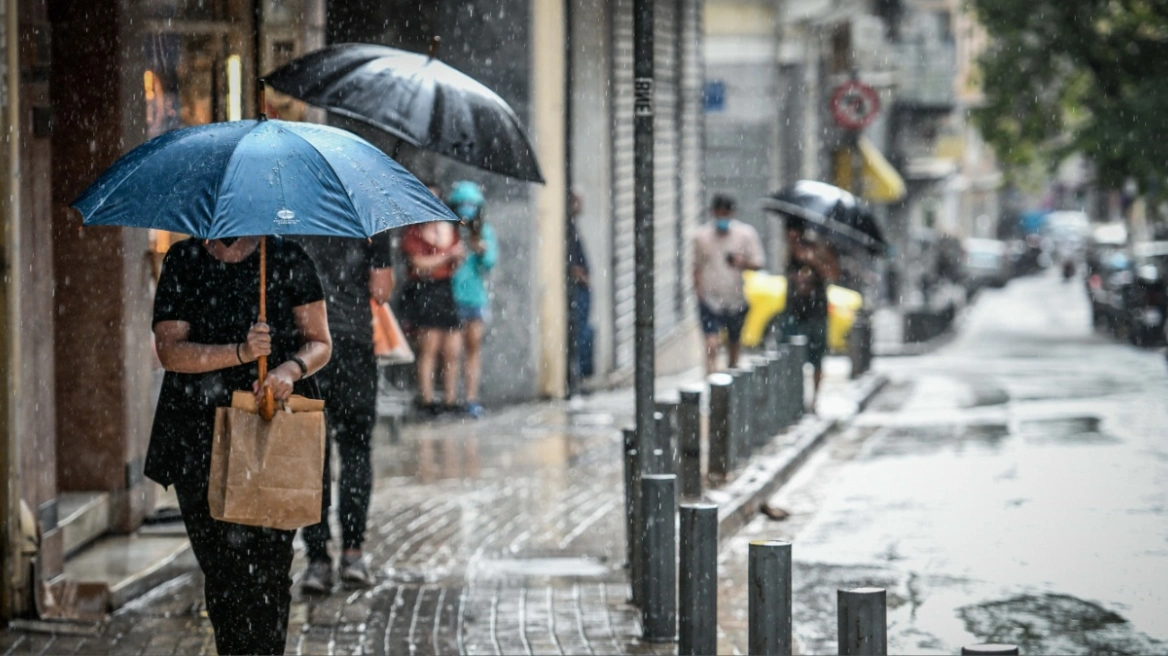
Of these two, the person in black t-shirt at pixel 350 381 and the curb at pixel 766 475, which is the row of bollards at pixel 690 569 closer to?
the curb at pixel 766 475

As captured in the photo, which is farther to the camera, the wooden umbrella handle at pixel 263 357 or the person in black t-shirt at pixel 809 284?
the person in black t-shirt at pixel 809 284

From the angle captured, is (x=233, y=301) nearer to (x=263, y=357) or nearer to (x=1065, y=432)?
(x=263, y=357)

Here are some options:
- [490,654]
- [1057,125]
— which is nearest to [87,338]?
[490,654]

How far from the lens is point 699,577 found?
6375 mm

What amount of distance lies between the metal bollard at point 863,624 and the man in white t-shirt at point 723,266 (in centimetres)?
1000

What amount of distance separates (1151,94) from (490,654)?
24.1 m

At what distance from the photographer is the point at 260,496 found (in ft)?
17.7

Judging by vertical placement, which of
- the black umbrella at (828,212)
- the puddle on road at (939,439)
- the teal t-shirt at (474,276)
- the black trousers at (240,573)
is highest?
the black umbrella at (828,212)

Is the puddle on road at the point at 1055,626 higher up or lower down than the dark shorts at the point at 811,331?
lower down

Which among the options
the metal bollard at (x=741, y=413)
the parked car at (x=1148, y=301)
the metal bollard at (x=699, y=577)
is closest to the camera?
the metal bollard at (x=699, y=577)

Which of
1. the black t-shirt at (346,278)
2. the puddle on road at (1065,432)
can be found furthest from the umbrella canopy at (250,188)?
the puddle on road at (1065,432)

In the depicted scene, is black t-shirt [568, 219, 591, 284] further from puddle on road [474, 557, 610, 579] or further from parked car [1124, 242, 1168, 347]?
parked car [1124, 242, 1168, 347]

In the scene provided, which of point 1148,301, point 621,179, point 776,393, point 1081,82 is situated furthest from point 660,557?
point 1081,82

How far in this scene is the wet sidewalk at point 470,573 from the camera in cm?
690
